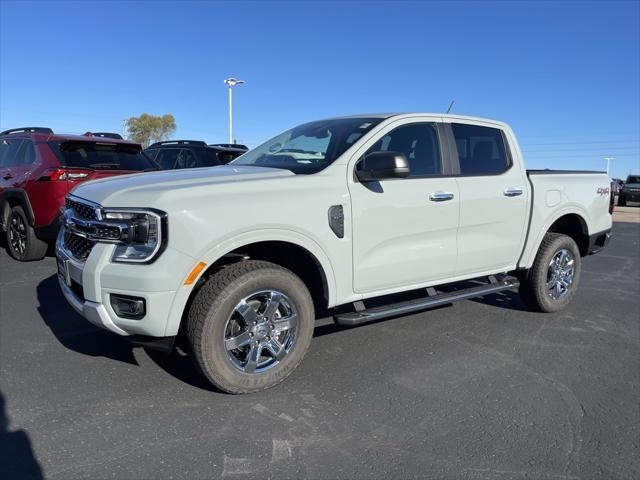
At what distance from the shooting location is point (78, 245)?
11.0 ft

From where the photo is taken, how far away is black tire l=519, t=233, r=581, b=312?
5156 millimetres

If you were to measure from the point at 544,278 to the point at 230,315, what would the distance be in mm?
3529

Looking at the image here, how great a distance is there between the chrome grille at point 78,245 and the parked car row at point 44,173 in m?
3.28

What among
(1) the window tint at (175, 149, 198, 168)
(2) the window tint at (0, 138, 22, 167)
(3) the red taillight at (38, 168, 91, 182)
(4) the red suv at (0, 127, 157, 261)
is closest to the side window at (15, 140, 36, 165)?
(4) the red suv at (0, 127, 157, 261)

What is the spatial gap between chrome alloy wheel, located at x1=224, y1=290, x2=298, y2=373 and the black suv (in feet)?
21.8

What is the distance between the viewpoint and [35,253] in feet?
22.9

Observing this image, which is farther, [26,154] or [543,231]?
[26,154]

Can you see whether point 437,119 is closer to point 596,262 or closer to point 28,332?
point 28,332

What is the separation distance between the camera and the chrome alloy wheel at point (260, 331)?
3281mm

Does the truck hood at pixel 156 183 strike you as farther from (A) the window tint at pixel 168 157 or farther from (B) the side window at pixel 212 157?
(A) the window tint at pixel 168 157

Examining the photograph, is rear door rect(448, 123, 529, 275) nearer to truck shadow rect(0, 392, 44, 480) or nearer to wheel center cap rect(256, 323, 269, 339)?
wheel center cap rect(256, 323, 269, 339)

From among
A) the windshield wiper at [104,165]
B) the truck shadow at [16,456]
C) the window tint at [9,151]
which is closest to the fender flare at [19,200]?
the window tint at [9,151]

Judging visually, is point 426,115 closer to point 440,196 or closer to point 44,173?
point 440,196

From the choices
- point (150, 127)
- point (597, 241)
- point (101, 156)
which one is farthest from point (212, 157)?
point (150, 127)
